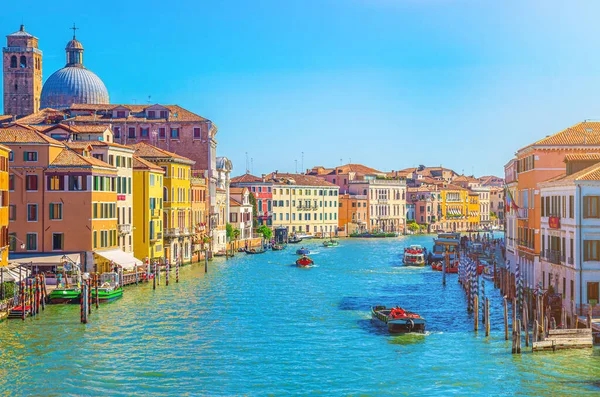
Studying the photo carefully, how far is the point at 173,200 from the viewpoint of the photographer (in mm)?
46500

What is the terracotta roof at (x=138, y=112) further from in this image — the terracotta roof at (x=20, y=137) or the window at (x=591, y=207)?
the window at (x=591, y=207)

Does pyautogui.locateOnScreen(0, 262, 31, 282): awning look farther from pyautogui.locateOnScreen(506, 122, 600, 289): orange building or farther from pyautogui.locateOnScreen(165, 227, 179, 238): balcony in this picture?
pyautogui.locateOnScreen(165, 227, 179, 238): balcony

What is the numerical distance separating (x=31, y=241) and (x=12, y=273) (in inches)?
259

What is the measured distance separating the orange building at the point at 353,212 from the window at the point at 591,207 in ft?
226

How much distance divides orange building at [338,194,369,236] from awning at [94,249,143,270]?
56392 mm

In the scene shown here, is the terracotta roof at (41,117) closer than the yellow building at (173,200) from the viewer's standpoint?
No

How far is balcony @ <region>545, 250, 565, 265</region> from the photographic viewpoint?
2482cm

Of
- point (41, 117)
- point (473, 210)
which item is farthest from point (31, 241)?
point (473, 210)

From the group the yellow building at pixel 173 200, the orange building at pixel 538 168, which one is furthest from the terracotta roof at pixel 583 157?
the yellow building at pixel 173 200

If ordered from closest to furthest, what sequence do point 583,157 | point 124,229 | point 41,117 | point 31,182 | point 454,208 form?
point 583,157 < point 31,182 < point 124,229 < point 41,117 < point 454,208

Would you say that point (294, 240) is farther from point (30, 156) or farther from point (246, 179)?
point (30, 156)

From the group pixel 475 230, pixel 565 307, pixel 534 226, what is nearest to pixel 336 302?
pixel 534 226

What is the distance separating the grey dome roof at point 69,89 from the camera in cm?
6391

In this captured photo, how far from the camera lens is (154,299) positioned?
32062mm
